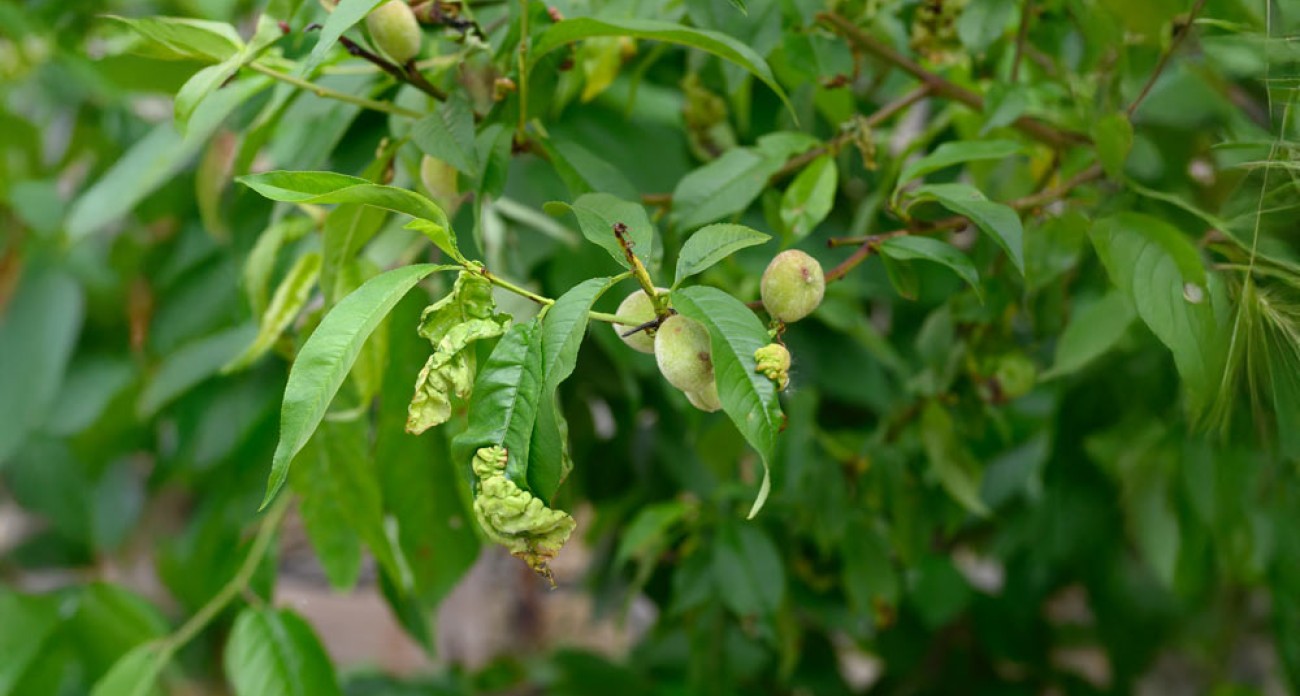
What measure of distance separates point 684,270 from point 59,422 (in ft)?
2.51

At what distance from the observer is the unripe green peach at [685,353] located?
0.38 meters

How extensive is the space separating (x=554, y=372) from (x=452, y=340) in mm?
34

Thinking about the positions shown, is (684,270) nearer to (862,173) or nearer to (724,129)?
(724,129)

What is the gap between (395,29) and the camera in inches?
17.8

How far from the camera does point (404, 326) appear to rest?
560 millimetres

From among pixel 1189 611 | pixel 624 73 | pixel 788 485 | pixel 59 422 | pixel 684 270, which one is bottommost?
pixel 1189 611

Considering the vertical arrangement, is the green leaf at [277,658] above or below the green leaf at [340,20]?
below

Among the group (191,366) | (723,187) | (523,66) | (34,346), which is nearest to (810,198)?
(723,187)

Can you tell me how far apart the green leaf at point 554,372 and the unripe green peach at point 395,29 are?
148 mm

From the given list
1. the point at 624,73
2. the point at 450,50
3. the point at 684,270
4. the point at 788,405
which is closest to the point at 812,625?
the point at 788,405

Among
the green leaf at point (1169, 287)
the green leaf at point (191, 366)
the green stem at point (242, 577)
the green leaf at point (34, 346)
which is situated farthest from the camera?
the green leaf at point (34, 346)

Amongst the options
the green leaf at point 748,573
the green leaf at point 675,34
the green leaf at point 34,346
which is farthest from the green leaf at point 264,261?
the green leaf at point 34,346

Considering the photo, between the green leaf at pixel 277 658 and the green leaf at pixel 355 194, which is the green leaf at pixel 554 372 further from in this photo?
the green leaf at pixel 277 658

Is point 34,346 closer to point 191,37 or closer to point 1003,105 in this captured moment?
point 191,37
